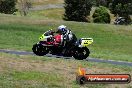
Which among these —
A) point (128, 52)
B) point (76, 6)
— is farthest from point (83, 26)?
point (76, 6)

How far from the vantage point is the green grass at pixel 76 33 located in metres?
44.1

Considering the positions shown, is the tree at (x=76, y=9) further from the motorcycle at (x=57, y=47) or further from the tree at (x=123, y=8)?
the motorcycle at (x=57, y=47)

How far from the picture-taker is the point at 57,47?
83.4 feet

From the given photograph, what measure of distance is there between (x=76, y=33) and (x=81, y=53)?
84.9 ft

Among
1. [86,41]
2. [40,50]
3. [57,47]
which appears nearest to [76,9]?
[40,50]

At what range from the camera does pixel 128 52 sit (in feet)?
143

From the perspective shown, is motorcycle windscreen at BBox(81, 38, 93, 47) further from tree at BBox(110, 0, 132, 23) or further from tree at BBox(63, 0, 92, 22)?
tree at BBox(110, 0, 132, 23)

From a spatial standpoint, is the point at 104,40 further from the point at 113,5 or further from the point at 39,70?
the point at 113,5

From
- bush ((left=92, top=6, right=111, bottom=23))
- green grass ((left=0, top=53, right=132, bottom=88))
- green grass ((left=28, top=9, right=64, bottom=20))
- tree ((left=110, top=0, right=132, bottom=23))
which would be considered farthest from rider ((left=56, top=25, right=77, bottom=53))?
green grass ((left=28, top=9, right=64, bottom=20))

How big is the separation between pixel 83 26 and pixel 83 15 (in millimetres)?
24614

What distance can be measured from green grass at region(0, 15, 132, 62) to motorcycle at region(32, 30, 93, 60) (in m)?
15.6

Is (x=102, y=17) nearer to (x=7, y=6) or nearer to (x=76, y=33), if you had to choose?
(x=7, y=6)

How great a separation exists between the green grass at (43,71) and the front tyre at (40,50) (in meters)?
1.14

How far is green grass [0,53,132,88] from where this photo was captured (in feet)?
60.5
